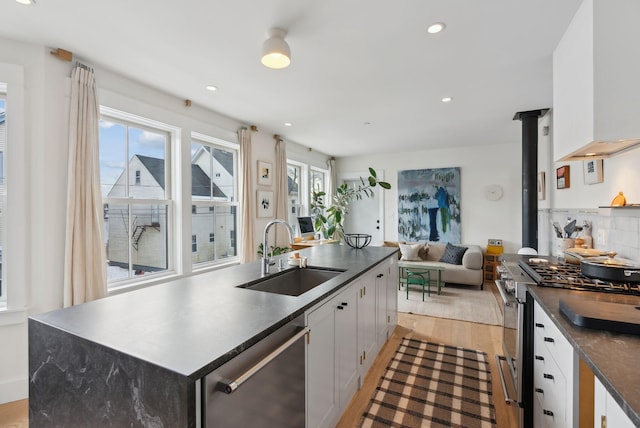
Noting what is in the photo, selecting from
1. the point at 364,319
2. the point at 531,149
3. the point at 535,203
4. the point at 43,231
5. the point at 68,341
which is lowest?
the point at 364,319

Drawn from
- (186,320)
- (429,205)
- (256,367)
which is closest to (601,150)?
(256,367)

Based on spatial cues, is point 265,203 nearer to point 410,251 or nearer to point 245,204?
point 245,204

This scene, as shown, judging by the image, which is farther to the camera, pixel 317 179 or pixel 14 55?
pixel 317 179

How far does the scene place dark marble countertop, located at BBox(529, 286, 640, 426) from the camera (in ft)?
2.11

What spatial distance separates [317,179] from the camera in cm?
654

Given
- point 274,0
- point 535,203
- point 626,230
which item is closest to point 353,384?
point 626,230

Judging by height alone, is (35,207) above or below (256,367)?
above

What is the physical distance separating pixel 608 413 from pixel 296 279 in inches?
Answer: 65.3

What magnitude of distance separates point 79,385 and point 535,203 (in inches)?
166

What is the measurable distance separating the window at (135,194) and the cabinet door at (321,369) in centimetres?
228

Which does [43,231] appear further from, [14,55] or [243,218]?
[243,218]

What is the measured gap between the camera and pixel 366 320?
2152 millimetres

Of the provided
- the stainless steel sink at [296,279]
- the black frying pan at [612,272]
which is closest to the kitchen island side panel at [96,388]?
the stainless steel sink at [296,279]

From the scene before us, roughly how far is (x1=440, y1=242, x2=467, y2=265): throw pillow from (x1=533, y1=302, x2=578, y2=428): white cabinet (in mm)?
3653
